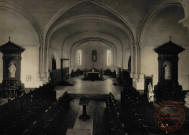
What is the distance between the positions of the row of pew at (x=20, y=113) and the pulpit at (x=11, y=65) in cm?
468

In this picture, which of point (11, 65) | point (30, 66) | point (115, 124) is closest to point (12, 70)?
point (11, 65)

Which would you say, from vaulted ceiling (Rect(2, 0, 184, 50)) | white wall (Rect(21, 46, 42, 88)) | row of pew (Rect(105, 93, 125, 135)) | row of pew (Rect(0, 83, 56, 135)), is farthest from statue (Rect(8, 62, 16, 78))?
row of pew (Rect(105, 93, 125, 135))

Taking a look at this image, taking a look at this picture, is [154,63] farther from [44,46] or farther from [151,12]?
[44,46]

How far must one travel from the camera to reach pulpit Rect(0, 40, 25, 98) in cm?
1232

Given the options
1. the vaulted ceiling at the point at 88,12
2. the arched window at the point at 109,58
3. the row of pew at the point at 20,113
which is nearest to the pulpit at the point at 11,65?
the vaulted ceiling at the point at 88,12

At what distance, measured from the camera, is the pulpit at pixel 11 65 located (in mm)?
12323

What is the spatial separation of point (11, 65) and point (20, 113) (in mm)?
7303

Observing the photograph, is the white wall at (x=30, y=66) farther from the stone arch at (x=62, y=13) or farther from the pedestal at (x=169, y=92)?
the pedestal at (x=169, y=92)

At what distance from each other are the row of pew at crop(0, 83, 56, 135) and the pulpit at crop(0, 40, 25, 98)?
4680 mm

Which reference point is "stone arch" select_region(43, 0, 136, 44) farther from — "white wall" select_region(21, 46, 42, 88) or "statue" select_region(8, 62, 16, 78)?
"statue" select_region(8, 62, 16, 78)

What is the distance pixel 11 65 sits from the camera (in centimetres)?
1275

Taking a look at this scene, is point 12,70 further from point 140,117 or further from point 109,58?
point 109,58

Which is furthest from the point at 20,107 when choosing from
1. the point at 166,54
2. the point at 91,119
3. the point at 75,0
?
the point at 166,54

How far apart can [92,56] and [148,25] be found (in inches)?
689
